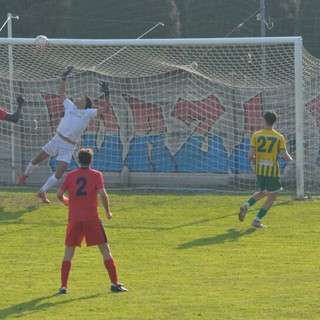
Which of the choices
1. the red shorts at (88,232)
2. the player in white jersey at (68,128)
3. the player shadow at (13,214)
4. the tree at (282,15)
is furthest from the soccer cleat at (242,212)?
the tree at (282,15)

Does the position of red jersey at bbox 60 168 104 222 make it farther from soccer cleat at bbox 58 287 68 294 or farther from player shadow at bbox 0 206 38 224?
player shadow at bbox 0 206 38 224

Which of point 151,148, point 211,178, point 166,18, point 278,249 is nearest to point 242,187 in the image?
point 211,178

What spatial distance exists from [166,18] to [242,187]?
2180 cm

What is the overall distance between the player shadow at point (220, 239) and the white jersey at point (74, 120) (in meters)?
3.43

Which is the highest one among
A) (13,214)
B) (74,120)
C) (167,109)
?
(167,109)

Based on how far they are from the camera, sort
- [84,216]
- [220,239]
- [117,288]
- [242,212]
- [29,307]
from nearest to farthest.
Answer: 1. [29,307]
2. [84,216]
3. [117,288]
4. [220,239]
5. [242,212]

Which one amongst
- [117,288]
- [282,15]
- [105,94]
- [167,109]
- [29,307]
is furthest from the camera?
[282,15]

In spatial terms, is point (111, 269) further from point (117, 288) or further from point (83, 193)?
point (83, 193)

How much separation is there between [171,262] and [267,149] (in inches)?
145

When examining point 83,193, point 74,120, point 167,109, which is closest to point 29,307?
point 83,193

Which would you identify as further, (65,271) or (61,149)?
(61,149)

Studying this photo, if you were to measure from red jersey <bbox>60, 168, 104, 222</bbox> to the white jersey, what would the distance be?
6272 millimetres

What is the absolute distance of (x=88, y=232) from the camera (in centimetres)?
1255

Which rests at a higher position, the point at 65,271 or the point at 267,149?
the point at 267,149
